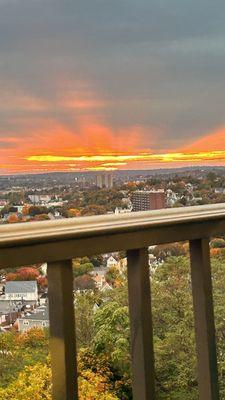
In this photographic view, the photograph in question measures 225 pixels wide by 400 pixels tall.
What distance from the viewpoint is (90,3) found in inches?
84.8

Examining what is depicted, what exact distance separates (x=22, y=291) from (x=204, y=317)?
563 mm

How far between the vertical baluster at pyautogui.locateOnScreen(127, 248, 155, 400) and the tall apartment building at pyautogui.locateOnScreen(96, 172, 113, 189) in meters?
0.49

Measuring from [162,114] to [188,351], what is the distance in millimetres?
1046

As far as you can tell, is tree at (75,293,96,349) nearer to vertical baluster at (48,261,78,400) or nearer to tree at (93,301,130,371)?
tree at (93,301,130,371)

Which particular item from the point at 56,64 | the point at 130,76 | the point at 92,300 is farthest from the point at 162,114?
the point at 92,300

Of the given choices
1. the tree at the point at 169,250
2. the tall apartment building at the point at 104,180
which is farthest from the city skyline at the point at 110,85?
the tree at the point at 169,250

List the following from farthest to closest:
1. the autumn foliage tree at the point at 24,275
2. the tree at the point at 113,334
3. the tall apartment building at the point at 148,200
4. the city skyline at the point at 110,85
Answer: the city skyline at the point at 110,85
the tall apartment building at the point at 148,200
the tree at the point at 113,334
the autumn foliage tree at the point at 24,275

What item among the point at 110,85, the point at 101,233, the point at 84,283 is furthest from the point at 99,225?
the point at 110,85

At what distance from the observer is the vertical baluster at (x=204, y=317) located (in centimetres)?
163

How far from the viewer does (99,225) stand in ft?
4.50

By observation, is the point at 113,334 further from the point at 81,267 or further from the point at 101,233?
the point at 101,233

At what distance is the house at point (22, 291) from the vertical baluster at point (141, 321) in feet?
0.88

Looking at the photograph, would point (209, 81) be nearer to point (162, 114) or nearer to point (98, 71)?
point (162, 114)

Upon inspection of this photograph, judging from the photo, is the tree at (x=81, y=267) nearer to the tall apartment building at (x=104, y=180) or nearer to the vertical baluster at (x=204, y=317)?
the vertical baluster at (x=204, y=317)
